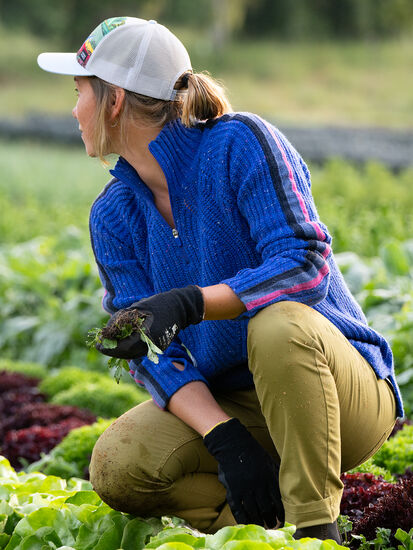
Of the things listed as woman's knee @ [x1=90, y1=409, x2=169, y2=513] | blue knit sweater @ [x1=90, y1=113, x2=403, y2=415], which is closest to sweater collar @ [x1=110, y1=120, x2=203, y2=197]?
blue knit sweater @ [x1=90, y1=113, x2=403, y2=415]

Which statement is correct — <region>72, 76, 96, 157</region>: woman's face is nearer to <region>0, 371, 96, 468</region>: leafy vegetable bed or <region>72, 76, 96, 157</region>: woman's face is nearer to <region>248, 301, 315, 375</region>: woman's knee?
<region>248, 301, 315, 375</region>: woman's knee

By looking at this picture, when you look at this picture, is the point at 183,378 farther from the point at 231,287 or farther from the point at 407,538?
the point at 407,538

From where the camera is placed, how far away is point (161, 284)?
265cm

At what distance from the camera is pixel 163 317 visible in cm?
215

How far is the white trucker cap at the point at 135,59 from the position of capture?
99.1 inches

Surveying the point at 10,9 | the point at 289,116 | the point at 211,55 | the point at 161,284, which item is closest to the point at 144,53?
the point at 161,284

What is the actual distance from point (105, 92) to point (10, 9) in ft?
136

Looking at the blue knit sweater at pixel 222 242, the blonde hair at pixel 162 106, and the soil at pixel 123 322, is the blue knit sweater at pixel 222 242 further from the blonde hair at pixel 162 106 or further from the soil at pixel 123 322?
the soil at pixel 123 322

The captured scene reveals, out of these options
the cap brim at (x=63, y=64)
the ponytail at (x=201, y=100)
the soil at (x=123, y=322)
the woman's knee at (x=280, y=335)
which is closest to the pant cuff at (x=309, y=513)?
the woman's knee at (x=280, y=335)

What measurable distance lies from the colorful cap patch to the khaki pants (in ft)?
3.28

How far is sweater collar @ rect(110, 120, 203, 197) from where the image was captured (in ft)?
8.27

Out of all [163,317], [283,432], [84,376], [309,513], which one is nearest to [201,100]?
[163,317]

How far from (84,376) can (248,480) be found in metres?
3.05

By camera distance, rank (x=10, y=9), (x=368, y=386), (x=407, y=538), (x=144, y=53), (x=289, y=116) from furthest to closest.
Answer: (x=10, y=9) → (x=289, y=116) → (x=144, y=53) → (x=368, y=386) → (x=407, y=538)
